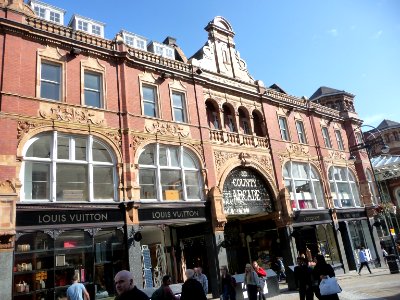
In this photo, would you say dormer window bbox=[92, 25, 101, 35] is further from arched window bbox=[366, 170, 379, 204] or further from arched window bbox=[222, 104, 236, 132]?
arched window bbox=[366, 170, 379, 204]

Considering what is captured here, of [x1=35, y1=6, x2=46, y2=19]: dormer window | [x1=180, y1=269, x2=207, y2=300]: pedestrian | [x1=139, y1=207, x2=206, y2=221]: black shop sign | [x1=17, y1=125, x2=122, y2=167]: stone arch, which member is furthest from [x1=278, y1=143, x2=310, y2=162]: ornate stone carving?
[x1=180, y1=269, x2=207, y2=300]: pedestrian

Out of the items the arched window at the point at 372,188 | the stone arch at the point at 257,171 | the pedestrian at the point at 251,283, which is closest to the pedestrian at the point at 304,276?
the pedestrian at the point at 251,283

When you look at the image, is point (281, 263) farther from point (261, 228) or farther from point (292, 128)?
point (292, 128)

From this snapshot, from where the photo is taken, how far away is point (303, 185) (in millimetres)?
23922

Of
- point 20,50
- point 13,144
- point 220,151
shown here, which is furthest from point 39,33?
point 220,151

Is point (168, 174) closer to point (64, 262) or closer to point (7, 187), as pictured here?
point (64, 262)

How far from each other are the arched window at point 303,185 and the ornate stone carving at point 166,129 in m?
8.62

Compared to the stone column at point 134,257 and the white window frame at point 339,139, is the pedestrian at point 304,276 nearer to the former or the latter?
the stone column at point 134,257

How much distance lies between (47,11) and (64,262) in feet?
38.5

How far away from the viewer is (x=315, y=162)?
83.8ft

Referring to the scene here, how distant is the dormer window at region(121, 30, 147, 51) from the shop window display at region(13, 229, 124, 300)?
10.7 m

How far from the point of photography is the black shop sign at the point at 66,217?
12055 mm

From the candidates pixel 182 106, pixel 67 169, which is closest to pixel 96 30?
pixel 182 106

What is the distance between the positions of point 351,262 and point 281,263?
659 centimetres
